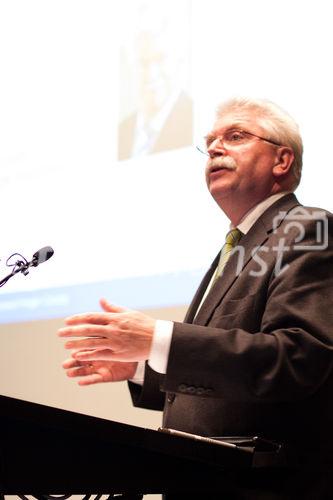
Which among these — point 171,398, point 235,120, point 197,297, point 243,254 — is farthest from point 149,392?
point 235,120

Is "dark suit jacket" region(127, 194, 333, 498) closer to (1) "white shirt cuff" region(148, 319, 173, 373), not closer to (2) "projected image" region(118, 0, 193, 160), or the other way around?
(1) "white shirt cuff" region(148, 319, 173, 373)

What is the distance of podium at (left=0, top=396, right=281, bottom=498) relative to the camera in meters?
1.34

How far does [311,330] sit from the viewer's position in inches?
63.8

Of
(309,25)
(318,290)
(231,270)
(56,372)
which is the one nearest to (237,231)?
(231,270)

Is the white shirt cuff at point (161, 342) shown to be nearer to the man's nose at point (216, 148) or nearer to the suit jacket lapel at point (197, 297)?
the suit jacket lapel at point (197, 297)

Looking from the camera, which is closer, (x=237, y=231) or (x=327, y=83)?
(x=237, y=231)

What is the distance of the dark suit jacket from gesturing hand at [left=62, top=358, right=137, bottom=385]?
0.16 meters

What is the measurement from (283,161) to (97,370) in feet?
2.69

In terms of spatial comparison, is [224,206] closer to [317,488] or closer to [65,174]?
[317,488]

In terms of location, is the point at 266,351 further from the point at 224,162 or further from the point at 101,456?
the point at 224,162

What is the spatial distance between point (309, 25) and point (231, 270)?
1.17 m

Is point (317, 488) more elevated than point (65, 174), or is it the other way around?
point (65, 174)

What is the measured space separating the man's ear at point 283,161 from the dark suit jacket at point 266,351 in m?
0.25

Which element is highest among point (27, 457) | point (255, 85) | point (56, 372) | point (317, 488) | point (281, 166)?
point (255, 85)
